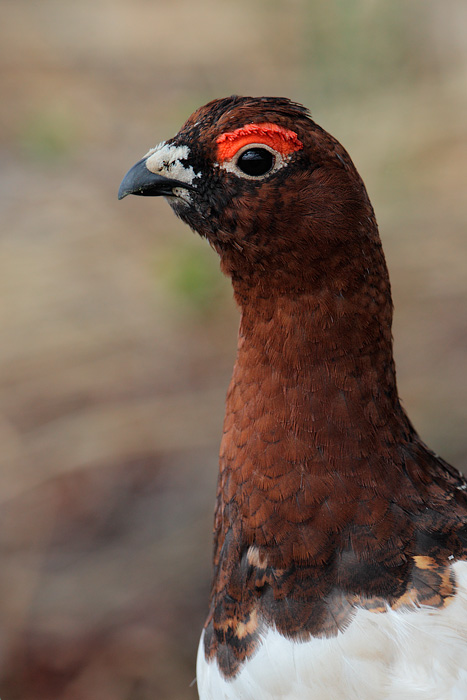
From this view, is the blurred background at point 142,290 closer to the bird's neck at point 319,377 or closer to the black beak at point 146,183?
the bird's neck at point 319,377

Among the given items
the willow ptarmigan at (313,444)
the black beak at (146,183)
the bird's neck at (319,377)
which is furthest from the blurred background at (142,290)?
the black beak at (146,183)

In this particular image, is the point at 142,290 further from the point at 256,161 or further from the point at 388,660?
the point at 388,660

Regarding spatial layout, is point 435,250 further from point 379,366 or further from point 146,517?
point 379,366

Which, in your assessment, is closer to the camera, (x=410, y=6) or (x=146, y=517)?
(x=146, y=517)

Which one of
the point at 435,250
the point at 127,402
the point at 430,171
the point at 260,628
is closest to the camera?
the point at 260,628

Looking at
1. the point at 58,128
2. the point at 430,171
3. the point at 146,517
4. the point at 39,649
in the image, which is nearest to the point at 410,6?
the point at 430,171

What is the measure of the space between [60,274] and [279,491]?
3906 mm

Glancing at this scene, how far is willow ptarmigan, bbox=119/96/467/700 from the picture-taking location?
2.17 m

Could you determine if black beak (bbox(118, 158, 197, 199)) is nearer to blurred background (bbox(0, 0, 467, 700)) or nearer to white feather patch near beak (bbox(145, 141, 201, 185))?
white feather patch near beak (bbox(145, 141, 201, 185))

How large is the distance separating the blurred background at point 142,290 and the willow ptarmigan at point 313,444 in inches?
75.1

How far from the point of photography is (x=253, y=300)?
231 centimetres

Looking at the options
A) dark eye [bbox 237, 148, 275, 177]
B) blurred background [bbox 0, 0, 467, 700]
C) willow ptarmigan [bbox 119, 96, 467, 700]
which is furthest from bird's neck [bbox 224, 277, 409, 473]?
blurred background [bbox 0, 0, 467, 700]

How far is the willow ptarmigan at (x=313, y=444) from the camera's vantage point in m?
2.17

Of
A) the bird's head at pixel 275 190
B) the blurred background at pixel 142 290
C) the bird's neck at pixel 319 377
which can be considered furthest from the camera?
the blurred background at pixel 142 290
